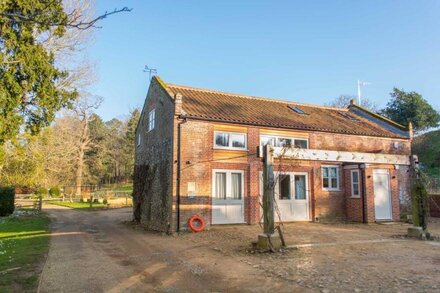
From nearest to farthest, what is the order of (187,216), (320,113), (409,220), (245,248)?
(245,248) → (187,216) → (409,220) → (320,113)

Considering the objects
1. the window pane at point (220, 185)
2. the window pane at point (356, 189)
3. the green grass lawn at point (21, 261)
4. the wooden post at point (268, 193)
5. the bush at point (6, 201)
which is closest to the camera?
the green grass lawn at point (21, 261)

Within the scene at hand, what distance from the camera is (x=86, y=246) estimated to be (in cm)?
1259

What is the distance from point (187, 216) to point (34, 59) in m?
11.4

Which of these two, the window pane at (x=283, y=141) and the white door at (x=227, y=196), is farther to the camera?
the window pane at (x=283, y=141)

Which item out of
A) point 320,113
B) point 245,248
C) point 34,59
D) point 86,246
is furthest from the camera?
point 320,113

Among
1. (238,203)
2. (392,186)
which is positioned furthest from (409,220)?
(238,203)

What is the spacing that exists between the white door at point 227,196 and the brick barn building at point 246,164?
5 centimetres

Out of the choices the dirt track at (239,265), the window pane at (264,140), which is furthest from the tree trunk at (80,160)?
the window pane at (264,140)

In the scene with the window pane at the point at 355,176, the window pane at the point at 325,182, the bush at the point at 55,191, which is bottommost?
the bush at the point at 55,191

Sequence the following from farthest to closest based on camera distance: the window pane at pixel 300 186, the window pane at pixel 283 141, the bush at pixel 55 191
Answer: the bush at pixel 55 191 → the window pane at pixel 300 186 → the window pane at pixel 283 141

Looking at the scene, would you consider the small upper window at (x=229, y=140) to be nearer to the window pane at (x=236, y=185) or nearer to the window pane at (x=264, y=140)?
the window pane at (x=264, y=140)

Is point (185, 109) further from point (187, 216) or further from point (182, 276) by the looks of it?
point (182, 276)

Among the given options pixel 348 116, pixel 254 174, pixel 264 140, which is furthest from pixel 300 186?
pixel 348 116

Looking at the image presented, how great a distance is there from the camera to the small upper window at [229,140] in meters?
16.8
